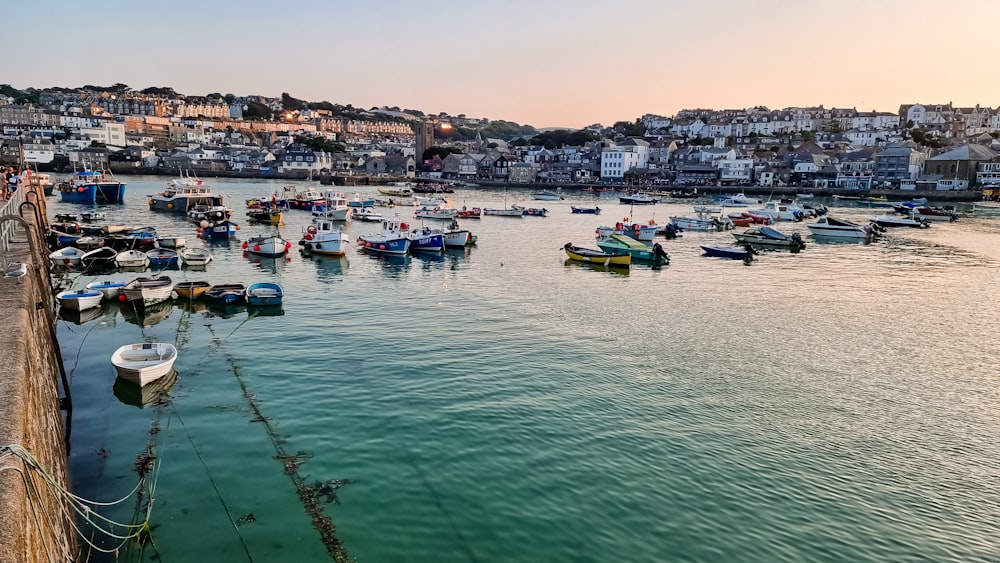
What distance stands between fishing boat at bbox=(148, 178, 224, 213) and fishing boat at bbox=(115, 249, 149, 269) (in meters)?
30.3

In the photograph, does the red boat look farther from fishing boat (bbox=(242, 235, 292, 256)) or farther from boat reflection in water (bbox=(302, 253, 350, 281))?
fishing boat (bbox=(242, 235, 292, 256))

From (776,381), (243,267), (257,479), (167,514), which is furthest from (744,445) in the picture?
(243,267)

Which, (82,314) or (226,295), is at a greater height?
(226,295)

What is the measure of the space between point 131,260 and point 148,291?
8.85 meters

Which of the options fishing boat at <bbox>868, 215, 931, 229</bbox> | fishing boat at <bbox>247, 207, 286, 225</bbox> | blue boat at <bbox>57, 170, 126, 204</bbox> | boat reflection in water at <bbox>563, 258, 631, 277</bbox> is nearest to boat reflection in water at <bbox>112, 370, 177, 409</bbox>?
boat reflection in water at <bbox>563, 258, 631, 277</bbox>

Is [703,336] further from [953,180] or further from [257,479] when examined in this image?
[953,180]

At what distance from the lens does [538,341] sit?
19.4 m

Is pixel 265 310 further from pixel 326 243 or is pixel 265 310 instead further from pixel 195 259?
pixel 326 243

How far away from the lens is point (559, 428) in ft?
42.2

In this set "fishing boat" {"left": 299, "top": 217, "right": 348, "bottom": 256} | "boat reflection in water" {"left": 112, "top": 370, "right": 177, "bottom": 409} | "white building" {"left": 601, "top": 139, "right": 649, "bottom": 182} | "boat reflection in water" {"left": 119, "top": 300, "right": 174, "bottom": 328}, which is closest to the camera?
"boat reflection in water" {"left": 112, "top": 370, "right": 177, "bottom": 409}

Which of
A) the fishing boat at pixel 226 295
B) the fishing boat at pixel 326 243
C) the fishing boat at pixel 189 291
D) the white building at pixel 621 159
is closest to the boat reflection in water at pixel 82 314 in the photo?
the fishing boat at pixel 189 291

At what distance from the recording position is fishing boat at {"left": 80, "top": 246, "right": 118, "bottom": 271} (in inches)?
1120

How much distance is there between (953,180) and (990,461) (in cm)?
11581

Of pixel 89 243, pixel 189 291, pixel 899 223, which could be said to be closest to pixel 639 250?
pixel 189 291
